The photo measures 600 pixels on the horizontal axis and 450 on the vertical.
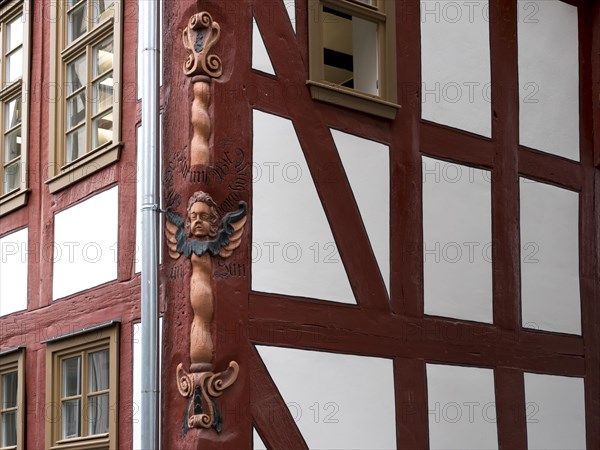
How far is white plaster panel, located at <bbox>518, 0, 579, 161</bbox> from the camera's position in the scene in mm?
12234

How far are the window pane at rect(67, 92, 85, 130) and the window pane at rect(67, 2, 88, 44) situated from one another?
56cm

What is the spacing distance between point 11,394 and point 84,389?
4.97 feet

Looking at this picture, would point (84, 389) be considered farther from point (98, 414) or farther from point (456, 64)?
point (456, 64)

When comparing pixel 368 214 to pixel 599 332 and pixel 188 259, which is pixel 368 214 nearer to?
pixel 188 259

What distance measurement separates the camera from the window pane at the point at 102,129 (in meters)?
11.0

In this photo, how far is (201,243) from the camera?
952cm

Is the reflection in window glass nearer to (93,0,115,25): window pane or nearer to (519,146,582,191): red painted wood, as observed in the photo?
(93,0,115,25): window pane

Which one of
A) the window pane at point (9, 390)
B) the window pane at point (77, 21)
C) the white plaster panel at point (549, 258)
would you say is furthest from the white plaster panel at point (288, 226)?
the window pane at point (9, 390)

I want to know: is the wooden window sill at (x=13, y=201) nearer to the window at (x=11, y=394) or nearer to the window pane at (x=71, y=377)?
the window at (x=11, y=394)

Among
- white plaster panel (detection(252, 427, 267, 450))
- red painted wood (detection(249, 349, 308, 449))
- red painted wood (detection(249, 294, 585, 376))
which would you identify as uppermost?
red painted wood (detection(249, 294, 585, 376))

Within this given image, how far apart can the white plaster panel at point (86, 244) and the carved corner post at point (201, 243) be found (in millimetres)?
1154

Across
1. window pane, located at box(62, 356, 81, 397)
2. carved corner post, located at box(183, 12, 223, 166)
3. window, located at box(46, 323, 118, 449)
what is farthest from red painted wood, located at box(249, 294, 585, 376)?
window pane, located at box(62, 356, 81, 397)

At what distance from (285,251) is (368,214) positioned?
97 cm

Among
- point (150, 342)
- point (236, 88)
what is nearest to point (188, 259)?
point (150, 342)
